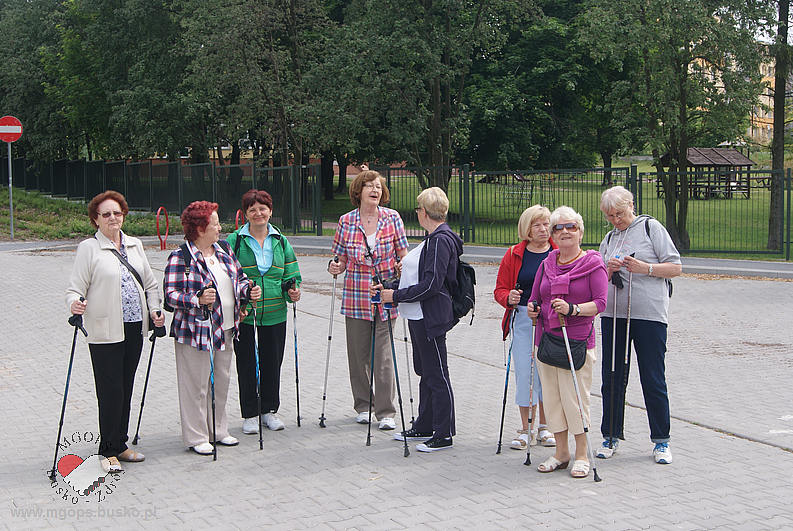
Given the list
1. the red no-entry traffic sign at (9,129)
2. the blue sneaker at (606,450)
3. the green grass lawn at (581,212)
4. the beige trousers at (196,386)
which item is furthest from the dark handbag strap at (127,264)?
the red no-entry traffic sign at (9,129)

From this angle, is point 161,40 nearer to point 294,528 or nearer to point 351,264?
point 351,264

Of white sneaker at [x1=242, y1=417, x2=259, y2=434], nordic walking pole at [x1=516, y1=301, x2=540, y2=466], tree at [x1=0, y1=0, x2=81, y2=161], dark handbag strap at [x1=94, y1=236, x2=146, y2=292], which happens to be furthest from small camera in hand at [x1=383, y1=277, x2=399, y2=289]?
tree at [x1=0, y1=0, x2=81, y2=161]

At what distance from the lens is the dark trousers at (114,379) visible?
6.05 m

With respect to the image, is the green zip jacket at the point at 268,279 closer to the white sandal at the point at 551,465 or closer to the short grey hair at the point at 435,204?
the short grey hair at the point at 435,204

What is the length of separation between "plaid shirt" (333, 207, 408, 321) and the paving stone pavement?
3.13 ft

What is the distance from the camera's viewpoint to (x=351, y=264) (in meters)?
7.09

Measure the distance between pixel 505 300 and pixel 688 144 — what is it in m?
19.9

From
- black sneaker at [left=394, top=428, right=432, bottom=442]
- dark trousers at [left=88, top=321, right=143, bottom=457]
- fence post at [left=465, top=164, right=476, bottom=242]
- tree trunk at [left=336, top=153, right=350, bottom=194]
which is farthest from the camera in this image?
tree trunk at [left=336, top=153, right=350, bottom=194]

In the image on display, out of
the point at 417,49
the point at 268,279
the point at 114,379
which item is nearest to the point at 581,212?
the point at 417,49

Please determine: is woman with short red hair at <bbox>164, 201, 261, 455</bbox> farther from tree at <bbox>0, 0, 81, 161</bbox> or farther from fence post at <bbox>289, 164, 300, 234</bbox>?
tree at <bbox>0, 0, 81, 161</bbox>

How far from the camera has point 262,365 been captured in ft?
23.5

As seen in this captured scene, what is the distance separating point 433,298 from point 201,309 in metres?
1.60

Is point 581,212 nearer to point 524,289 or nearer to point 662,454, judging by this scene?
point 524,289

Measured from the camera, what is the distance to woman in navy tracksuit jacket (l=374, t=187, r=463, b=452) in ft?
20.9
